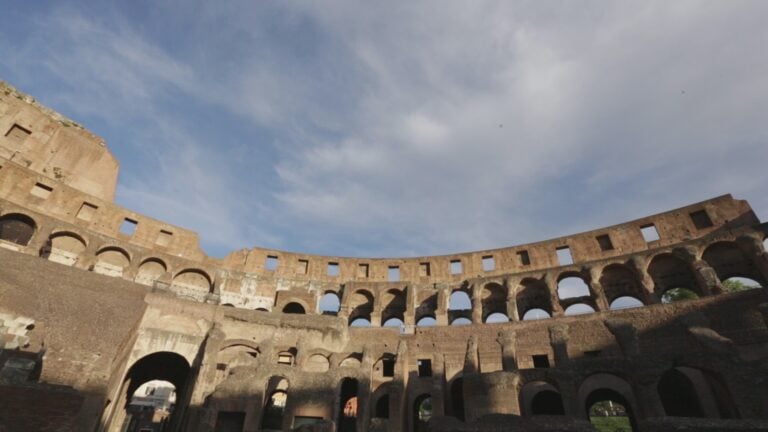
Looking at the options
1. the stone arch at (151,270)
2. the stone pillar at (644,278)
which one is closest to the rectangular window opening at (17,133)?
the stone arch at (151,270)

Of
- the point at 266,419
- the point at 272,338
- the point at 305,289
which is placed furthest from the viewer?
the point at 305,289

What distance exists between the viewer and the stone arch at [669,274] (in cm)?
2359

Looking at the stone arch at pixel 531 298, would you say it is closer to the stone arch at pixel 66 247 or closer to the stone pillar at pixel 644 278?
the stone pillar at pixel 644 278

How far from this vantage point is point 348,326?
2566cm

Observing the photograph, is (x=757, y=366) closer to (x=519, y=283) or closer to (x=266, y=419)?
(x=519, y=283)

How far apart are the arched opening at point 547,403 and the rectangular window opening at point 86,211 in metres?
31.8

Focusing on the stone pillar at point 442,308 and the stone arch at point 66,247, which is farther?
the stone pillar at point 442,308

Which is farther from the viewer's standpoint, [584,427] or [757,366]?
[757,366]

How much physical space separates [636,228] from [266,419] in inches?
1034

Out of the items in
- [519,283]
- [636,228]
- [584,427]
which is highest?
[636,228]

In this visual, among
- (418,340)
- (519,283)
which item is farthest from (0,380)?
(519,283)

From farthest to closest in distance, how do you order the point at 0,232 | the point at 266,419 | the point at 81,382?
1. the point at 0,232
2. the point at 266,419
3. the point at 81,382

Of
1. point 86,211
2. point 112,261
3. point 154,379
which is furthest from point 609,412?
point 86,211

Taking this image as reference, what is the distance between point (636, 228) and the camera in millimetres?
26484
